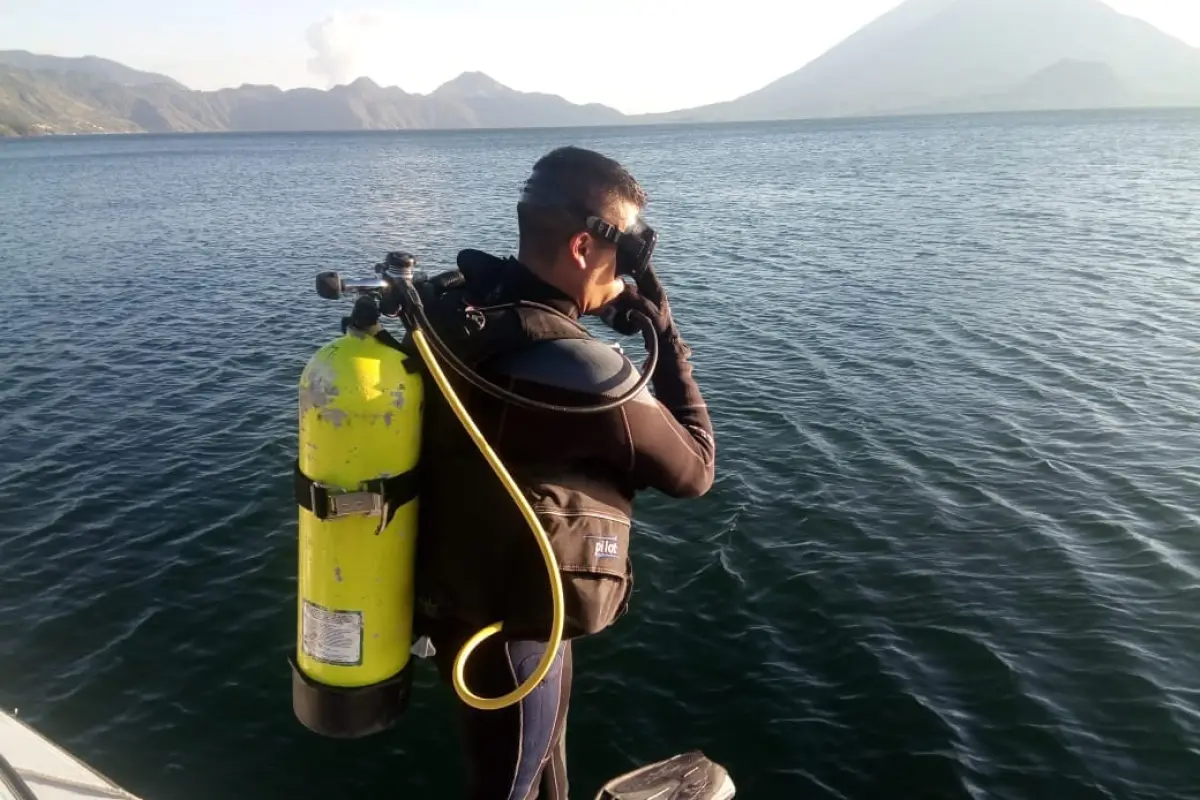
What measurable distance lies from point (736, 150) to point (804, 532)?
389ft

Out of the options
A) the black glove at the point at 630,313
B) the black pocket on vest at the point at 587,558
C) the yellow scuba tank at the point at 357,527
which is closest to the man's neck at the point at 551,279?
the black glove at the point at 630,313

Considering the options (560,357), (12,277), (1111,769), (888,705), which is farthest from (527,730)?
(12,277)

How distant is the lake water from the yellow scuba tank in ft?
19.2

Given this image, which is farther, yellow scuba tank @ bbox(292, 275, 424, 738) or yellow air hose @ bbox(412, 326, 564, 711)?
yellow scuba tank @ bbox(292, 275, 424, 738)

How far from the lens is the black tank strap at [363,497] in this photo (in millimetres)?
3479

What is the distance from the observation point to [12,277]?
34844mm

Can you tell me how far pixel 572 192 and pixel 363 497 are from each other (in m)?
1.48

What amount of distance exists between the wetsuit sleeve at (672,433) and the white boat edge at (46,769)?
9.30ft

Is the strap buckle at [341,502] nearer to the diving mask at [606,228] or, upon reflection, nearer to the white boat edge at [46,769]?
the diving mask at [606,228]

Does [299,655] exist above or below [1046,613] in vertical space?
above

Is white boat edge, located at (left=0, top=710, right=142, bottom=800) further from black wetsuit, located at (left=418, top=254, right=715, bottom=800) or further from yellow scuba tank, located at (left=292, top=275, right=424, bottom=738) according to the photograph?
black wetsuit, located at (left=418, top=254, right=715, bottom=800)

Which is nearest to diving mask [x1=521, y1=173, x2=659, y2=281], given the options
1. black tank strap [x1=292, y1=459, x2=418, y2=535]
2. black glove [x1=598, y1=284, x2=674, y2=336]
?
black glove [x1=598, y1=284, x2=674, y2=336]

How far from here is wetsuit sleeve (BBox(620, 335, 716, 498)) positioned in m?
3.40

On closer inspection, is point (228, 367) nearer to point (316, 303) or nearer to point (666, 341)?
point (316, 303)
